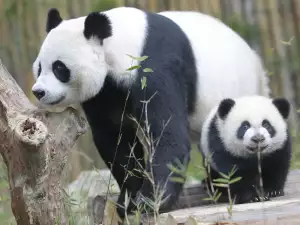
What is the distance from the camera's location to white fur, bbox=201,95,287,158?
3.82 metres

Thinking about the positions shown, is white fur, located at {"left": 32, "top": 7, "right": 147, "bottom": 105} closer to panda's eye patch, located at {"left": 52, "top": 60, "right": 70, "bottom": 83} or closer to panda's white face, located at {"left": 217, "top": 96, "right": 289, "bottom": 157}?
panda's eye patch, located at {"left": 52, "top": 60, "right": 70, "bottom": 83}

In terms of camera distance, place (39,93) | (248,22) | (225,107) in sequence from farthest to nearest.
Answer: (248,22) < (225,107) < (39,93)

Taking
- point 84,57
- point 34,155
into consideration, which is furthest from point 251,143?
point 34,155

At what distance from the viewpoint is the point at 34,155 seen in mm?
3057

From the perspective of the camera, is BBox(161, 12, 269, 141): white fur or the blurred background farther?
the blurred background

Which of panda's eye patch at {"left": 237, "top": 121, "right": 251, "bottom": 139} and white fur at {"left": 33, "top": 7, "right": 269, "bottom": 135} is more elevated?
white fur at {"left": 33, "top": 7, "right": 269, "bottom": 135}

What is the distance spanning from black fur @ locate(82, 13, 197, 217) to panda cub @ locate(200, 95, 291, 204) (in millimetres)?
209

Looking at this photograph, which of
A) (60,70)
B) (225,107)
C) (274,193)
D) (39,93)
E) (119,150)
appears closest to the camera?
(39,93)

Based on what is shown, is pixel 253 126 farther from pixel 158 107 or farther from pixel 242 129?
pixel 158 107

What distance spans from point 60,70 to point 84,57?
141 millimetres

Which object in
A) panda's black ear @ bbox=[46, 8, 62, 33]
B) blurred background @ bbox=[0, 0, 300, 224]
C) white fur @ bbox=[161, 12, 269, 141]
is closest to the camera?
panda's black ear @ bbox=[46, 8, 62, 33]

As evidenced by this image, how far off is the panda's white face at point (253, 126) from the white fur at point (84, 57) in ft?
2.05

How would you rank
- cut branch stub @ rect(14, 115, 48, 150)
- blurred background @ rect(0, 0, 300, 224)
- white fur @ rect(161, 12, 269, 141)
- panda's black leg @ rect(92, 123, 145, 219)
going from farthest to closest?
blurred background @ rect(0, 0, 300, 224), white fur @ rect(161, 12, 269, 141), panda's black leg @ rect(92, 123, 145, 219), cut branch stub @ rect(14, 115, 48, 150)

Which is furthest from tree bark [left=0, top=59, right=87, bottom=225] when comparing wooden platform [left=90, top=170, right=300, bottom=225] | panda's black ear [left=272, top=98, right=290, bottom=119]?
panda's black ear [left=272, top=98, right=290, bottom=119]
